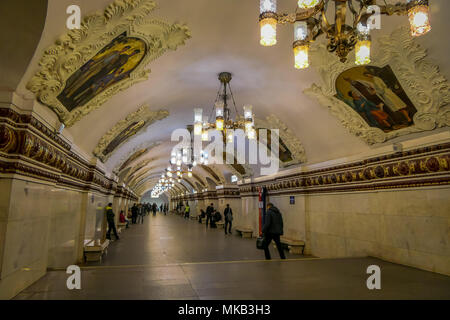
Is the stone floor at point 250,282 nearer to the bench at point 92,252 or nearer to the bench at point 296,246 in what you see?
the bench at point 92,252

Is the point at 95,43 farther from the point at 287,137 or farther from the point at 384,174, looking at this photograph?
the point at 287,137

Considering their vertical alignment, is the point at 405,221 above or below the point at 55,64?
below

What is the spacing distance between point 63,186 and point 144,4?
399cm

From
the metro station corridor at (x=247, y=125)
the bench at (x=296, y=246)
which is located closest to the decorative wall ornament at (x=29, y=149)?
the metro station corridor at (x=247, y=125)

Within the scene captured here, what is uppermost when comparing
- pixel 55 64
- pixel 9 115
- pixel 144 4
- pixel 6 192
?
pixel 144 4

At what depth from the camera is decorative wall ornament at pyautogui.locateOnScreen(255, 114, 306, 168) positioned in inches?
362

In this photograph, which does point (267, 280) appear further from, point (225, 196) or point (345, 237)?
point (225, 196)

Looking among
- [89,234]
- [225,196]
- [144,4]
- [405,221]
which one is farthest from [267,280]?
Result: [225,196]

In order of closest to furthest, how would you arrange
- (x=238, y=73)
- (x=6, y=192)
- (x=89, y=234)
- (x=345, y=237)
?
(x=6, y=192) < (x=238, y=73) < (x=345, y=237) < (x=89, y=234)

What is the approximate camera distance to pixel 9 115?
11.3 feet

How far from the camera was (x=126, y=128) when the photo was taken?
860cm

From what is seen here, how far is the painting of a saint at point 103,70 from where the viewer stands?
448 centimetres

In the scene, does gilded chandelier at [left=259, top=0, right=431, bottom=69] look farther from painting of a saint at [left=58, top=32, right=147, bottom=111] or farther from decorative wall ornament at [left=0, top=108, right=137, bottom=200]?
decorative wall ornament at [left=0, top=108, right=137, bottom=200]

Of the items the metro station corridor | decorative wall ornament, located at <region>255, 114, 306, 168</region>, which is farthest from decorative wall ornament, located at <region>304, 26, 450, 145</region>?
decorative wall ornament, located at <region>255, 114, 306, 168</region>
